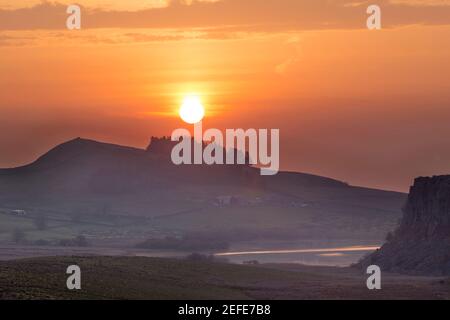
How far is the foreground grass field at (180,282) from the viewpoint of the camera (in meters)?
98.0

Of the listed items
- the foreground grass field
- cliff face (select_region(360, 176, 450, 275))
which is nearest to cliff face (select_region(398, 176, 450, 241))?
cliff face (select_region(360, 176, 450, 275))

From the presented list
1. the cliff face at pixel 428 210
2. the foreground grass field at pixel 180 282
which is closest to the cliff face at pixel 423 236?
the cliff face at pixel 428 210

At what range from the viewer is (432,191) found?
516 feet

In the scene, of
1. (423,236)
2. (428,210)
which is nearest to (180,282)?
(423,236)

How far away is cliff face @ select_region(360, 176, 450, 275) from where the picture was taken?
14688 centimetres

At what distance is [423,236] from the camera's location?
15550 centimetres

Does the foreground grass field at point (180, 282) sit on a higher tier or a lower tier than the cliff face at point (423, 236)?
lower

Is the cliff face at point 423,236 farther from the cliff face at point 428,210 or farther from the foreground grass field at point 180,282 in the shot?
the foreground grass field at point 180,282

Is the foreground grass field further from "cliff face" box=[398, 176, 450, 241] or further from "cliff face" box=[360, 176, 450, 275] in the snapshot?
"cliff face" box=[398, 176, 450, 241]

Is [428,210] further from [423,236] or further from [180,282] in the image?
[180,282]

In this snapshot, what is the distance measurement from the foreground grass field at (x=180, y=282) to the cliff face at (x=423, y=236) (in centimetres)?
822

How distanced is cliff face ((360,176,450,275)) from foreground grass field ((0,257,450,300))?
822cm
